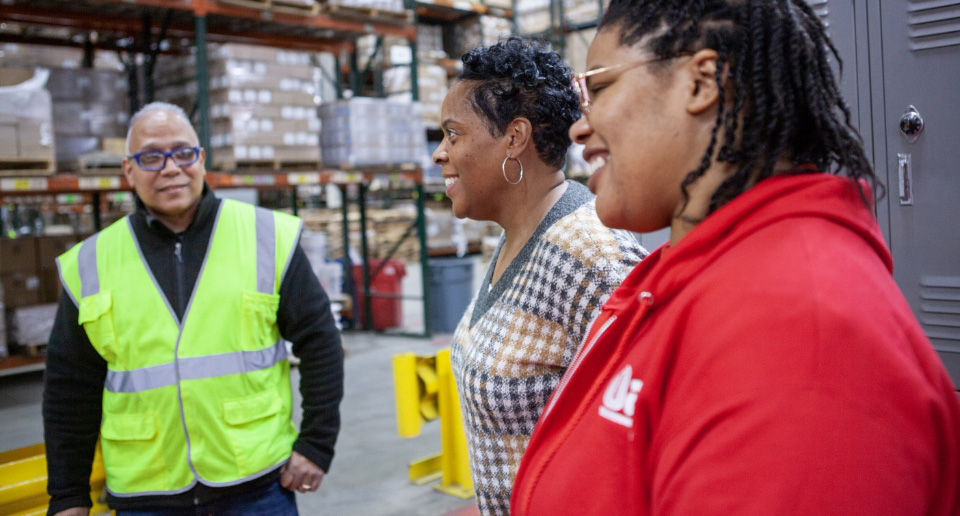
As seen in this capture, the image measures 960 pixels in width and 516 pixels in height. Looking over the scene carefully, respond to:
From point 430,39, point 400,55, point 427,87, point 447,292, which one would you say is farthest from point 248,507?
point 430,39

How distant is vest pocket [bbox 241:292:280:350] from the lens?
226cm

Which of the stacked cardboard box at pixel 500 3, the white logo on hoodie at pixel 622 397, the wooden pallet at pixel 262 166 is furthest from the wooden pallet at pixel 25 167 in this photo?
the stacked cardboard box at pixel 500 3

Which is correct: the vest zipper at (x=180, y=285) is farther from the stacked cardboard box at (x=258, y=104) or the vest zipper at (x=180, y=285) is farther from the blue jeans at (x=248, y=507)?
the stacked cardboard box at (x=258, y=104)

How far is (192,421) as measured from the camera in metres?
2.19

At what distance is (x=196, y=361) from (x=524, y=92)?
127cm

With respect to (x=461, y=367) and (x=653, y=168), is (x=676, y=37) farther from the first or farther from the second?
(x=461, y=367)

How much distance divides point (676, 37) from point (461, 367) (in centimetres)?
97

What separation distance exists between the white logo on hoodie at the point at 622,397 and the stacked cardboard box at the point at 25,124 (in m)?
6.17

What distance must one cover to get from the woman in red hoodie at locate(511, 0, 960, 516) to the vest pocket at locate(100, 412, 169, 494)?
1.51 metres

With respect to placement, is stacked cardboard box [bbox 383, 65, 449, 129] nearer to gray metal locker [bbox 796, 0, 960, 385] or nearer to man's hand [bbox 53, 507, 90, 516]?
gray metal locker [bbox 796, 0, 960, 385]

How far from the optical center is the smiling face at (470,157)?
5.82ft

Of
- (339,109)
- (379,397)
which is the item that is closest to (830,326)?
(379,397)

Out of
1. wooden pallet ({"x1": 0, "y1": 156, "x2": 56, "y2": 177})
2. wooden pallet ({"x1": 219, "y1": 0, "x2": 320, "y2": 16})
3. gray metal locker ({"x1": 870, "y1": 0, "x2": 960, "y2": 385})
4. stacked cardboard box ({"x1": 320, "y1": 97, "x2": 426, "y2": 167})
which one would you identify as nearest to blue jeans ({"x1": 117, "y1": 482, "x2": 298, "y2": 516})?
gray metal locker ({"x1": 870, "y1": 0, "x2": 960, "y2": 385})

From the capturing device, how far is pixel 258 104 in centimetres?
693
